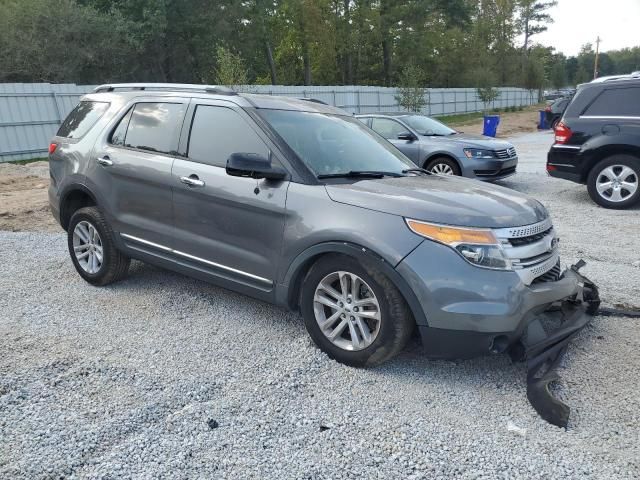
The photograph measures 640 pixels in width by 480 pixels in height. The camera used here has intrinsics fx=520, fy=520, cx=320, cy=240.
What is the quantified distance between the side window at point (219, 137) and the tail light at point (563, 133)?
21.0 ft

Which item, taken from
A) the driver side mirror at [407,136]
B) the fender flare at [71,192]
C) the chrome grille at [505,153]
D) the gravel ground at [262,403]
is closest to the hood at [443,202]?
the gravel ground at [262,403]

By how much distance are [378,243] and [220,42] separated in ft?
113

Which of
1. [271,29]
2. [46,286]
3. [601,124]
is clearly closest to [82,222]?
[46,286]

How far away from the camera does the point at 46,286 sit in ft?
16.0

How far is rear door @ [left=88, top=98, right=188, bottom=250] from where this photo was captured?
4129mm

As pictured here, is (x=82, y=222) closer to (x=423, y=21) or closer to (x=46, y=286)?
(x=46, y=286)

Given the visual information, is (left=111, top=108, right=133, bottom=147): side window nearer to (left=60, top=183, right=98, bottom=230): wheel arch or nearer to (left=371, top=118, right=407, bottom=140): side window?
(left=60, top=183, right=98, bottom=230): wheel arch

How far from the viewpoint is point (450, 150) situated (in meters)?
9.48

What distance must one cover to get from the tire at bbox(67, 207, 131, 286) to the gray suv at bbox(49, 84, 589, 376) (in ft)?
0.04

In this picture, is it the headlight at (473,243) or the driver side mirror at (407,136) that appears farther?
the driver side mirror at (407,136)

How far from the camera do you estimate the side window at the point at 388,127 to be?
404 inches

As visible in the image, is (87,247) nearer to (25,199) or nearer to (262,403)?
(262,403)

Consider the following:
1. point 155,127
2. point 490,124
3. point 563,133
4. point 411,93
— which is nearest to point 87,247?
point 155,127

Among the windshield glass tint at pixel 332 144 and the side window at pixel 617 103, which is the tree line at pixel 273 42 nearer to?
the side window at pixel 617 103
